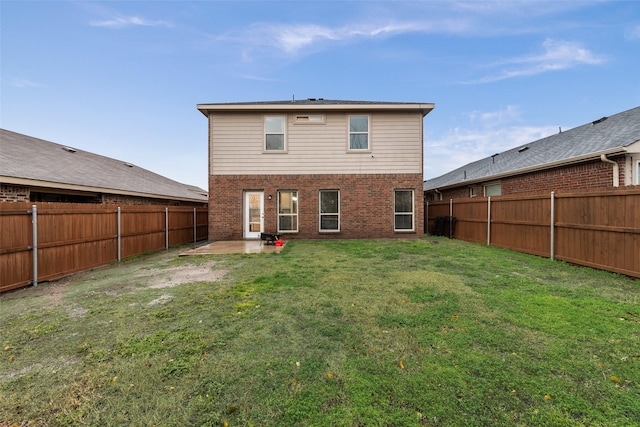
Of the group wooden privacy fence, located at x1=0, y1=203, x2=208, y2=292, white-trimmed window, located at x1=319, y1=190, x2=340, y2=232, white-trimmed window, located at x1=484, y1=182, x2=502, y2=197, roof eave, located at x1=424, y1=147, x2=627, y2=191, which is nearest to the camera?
wooden privacy fence, located at x1=0, y1=203, x2=208, y2=292

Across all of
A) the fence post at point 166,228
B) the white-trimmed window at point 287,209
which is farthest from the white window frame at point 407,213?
the fence post at point 166,228

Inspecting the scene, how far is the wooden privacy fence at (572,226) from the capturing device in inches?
212

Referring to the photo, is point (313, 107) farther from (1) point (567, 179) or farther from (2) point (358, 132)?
(1) point (567, 179)

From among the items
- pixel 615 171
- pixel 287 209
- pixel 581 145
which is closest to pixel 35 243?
pixel 287 209

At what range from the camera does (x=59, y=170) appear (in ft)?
30.2

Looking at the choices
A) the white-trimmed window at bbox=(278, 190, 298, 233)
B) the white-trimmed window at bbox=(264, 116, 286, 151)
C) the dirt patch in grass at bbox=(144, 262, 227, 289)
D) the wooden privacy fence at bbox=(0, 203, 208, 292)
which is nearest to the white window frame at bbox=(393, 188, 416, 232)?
the white-trimmed window at bbox=(278, 190, 298, 233)

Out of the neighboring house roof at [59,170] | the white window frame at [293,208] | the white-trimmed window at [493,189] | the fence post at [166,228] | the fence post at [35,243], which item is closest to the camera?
the fence post at [35,243]

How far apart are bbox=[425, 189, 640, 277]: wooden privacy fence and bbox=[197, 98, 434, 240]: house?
10.3ft

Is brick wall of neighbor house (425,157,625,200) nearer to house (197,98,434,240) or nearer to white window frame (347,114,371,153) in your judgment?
house (197,98,434,240)

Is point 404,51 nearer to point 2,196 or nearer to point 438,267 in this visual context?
point 438,267

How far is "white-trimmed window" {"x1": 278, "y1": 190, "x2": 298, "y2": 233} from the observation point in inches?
469

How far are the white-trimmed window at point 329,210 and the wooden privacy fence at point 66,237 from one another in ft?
21.5

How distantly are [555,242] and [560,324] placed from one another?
5.19 metres

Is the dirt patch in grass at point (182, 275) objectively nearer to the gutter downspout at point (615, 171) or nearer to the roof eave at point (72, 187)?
the roof eave at point (72, 187)
